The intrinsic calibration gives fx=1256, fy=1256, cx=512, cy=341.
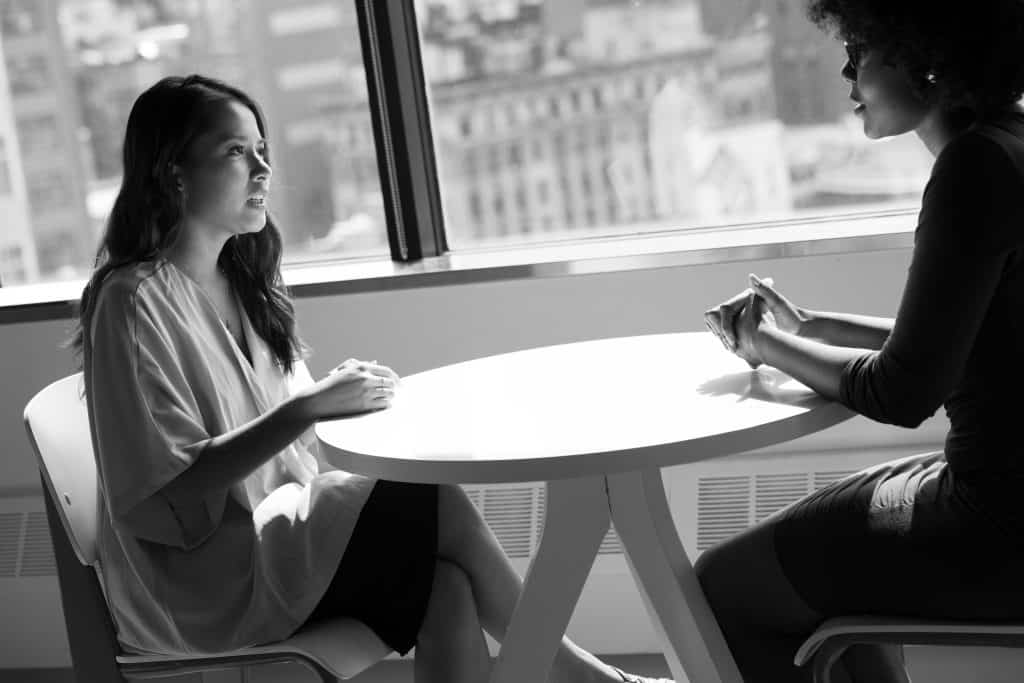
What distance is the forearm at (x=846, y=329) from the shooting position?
195 centimetres

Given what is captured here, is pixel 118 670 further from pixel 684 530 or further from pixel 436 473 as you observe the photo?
pixel 684 530

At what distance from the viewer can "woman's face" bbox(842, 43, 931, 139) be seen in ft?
5.58

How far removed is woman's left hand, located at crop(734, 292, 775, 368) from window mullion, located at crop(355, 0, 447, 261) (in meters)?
1.59

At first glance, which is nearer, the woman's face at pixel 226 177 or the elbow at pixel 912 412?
the elbow at pixel 912 412

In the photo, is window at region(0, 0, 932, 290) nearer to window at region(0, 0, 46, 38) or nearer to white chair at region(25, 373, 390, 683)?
window at region(0, 0, 46, 38)

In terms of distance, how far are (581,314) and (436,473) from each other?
151 centimetres

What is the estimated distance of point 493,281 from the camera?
309cm

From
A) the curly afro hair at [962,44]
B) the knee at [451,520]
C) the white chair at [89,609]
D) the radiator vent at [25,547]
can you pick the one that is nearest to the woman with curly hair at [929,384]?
the curly afro hair at [962,44]

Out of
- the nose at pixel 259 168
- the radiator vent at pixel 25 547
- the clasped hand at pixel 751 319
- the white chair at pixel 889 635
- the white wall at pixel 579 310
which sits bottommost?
the radiator vent at pixel 25 547

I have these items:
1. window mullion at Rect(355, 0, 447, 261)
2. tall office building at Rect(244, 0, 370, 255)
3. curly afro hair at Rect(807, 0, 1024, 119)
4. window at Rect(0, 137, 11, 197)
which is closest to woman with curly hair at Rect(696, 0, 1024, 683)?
curly afro hair at Rect(807, 0, 1024, 119)

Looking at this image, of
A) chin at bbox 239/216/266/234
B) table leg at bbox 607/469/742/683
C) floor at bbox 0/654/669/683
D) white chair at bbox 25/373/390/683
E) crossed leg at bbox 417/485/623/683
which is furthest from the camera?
floor at bbox 0/654/669/683

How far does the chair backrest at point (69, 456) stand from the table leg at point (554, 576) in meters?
0.73

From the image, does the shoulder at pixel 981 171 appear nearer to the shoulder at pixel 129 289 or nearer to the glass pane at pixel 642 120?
the shoulder at pixel 129 289

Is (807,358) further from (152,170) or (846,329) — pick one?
(152,170)
